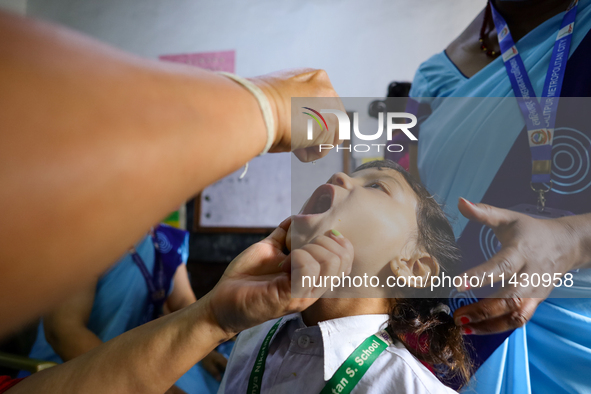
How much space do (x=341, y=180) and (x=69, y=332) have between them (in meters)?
0.79

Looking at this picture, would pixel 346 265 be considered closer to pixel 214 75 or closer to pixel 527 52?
pixel 214 75

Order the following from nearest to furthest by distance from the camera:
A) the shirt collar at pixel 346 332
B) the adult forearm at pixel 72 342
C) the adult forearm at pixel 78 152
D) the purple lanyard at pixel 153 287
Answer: the adult forearm at pixel 78 152 → the shirt collar at pixel 346 332 → the adult forearm at pixel 72 342 → the purple lanyard at pixel 153 287

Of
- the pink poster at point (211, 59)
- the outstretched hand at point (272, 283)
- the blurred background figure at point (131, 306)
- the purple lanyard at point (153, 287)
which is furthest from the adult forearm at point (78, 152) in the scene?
the pink poster at point (211, 59)

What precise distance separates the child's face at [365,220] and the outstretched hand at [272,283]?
0.06 ft

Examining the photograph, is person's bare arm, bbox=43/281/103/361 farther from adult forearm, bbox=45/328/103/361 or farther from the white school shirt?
the white school shirt

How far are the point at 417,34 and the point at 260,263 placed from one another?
1031 mm

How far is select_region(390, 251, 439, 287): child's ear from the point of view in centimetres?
32

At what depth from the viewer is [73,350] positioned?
737 mm

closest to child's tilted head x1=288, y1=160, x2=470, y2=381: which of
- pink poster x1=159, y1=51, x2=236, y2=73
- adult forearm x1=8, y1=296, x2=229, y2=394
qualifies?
adult forearm x1=8, y1=296, x2=229, y2=394

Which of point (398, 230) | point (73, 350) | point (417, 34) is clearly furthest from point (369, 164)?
point (417, 34)

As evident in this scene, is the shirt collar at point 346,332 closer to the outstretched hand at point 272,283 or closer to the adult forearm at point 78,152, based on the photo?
the outstretched hand at point 272,283

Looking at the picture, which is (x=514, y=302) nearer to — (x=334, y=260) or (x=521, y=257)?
(x=521, y=257)

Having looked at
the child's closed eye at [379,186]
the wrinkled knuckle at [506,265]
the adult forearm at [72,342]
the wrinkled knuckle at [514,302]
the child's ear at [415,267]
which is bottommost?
the adult forearm at [72,342]

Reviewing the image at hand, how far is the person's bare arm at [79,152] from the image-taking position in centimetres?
12
